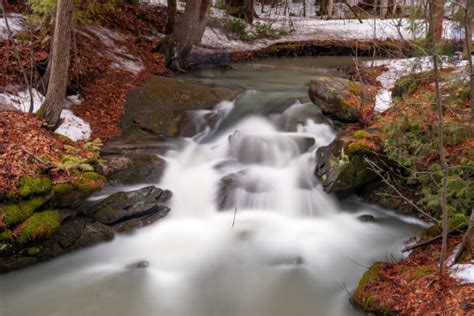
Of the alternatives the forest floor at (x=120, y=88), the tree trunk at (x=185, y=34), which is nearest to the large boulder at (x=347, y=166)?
the forest floor at (x=120, y=88)

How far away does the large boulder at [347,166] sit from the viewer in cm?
709

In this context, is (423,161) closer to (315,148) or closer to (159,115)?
(315,148)

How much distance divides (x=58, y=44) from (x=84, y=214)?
10.3 feet

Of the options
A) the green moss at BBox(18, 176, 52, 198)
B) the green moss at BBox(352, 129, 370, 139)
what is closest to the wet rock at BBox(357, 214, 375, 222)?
the green moss at BBox(352, 129, 370, 139)

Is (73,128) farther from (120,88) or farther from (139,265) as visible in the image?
(139,265)

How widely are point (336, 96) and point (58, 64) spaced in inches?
211

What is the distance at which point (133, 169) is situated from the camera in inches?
296

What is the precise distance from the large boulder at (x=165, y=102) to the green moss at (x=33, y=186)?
338 cm

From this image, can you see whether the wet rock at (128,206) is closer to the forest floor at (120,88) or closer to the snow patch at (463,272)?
the forest floor at (120,88)

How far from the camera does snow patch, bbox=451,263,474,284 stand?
436cm

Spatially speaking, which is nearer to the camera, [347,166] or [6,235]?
[6,235]

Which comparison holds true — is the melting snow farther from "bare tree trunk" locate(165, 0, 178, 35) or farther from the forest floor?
"bare tree trunk" locate(165, 0, 178, 35)

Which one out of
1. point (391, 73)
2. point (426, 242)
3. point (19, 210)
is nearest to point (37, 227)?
point (19, 210)

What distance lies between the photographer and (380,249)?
20.6 ft
